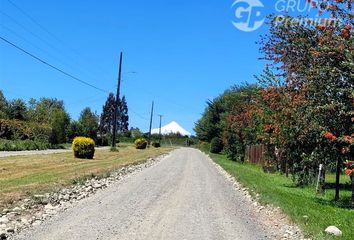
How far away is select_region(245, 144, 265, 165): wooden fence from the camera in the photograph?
43812 mm

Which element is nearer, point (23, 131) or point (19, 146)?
point (19, 146)

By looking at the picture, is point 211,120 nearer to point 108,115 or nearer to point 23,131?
point 23,131

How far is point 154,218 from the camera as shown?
11.4 m

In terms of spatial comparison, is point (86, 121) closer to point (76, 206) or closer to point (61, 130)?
point (61, 130)

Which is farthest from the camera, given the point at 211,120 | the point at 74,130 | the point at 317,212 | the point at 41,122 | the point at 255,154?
the point at 211,120

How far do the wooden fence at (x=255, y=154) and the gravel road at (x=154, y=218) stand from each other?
26.8 metres

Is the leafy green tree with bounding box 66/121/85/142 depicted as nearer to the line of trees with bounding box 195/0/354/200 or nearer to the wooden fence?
the wooden fence

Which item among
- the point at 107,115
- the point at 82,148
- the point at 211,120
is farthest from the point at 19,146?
A: the point at 107,115

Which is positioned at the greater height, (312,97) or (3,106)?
(3,106)

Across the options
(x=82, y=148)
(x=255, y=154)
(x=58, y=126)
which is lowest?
(x=82, y=148)

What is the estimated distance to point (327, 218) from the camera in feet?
39.3

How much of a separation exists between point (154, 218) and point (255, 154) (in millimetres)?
36462

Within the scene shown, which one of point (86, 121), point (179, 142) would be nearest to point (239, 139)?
point (86, 121)

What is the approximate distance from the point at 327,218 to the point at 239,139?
1620 inches
